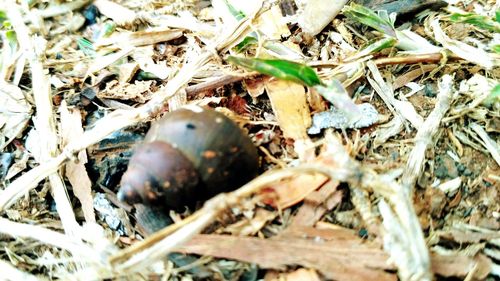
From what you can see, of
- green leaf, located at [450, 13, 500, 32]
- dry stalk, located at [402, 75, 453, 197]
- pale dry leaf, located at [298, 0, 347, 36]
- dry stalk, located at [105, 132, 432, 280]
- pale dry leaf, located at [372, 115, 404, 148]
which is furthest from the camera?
pale dry leaf, located at [298, 0, 347, 36]

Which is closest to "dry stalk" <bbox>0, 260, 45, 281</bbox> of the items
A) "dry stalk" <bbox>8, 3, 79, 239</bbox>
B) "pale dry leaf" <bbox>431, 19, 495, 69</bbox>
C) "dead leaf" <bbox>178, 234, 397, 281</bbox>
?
"dry stalk" <bbox>8, 3, 79, 239</bbox>

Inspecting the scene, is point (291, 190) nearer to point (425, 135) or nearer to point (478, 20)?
point (425, 135)

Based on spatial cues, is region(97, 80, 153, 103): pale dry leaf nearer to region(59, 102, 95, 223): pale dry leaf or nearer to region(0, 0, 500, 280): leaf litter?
region(0, 0, 500, 280): leaf litter

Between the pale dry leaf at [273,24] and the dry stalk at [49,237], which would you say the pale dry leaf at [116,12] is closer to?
the pale dry leaf at [273,24]

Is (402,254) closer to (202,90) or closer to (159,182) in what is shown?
(159,182)

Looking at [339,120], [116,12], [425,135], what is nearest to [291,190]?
[339,120]

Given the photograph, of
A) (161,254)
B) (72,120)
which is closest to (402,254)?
(161,254)
